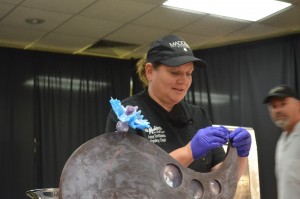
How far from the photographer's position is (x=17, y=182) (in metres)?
4.90

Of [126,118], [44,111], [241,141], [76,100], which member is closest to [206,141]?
[241,141]

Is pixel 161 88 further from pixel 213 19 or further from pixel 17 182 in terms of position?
pixel 17 182

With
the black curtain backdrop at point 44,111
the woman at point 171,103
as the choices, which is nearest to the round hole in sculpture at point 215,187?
the woman at point 171,103

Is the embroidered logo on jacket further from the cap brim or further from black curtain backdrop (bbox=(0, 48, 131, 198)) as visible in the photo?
black curtain backdrop (bbox=(0, 48, 131, 198))

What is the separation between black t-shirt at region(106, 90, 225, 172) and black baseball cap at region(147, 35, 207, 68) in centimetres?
12

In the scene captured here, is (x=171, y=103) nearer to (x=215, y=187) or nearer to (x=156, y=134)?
(x=156, y=134)

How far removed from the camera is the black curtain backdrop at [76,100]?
4738 mm

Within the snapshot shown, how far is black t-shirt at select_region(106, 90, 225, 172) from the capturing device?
3.47 ft

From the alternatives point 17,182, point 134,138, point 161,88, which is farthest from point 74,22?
point 134,138

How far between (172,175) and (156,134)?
32 cm

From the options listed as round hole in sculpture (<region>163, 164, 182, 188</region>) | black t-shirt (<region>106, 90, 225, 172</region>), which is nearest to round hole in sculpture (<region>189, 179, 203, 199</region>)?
round hole in sculpture (<region>163, 164, 182, 188</region>)

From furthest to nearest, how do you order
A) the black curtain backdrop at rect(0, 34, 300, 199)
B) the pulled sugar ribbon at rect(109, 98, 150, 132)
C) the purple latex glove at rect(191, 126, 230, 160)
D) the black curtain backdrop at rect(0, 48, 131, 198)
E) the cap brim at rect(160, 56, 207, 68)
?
the black curtain backdrop at rect(0, 48, 131, 198), the black curtain backdrop at rect(0, 34, 300, 199), the cap brim at rect(160, 56, 207, 68), the purple latex glove at rect(191, 126, 230, 160), the pulled sugar ribbon at rect(109, 98, 150, 132)

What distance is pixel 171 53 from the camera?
3.43 feet

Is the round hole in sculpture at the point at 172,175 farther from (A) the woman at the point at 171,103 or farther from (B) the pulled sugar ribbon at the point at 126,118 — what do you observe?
(A) the woman at the point at 171,103
